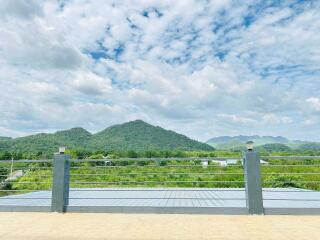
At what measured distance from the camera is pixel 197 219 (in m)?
5.32

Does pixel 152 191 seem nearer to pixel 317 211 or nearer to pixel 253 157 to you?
pixel 253 157

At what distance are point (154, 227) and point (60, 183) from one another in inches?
102

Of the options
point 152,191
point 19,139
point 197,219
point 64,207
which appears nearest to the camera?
point 197,219

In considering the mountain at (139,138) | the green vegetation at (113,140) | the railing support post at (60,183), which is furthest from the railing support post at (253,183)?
the mountain at (139,138)

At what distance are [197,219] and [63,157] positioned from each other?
124 inches

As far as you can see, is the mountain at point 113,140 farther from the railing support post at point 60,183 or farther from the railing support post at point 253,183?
the railing support post at point 253,183

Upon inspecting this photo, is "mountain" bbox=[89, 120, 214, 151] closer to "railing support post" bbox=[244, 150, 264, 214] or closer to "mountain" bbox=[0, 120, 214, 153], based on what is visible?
"mountain" bbox=[0, 120, 214, 153]

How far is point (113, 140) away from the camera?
9944 centimetres

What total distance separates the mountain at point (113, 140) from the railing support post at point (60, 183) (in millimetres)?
65262

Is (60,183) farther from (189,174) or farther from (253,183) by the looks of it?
(253,183)

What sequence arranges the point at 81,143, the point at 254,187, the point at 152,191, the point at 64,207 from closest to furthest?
the point at 254,187 → the point at 64,207 → the point at 152,191 → the point at 81,143

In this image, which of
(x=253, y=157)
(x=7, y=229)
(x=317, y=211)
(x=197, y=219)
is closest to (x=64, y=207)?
(x=7, y=229)

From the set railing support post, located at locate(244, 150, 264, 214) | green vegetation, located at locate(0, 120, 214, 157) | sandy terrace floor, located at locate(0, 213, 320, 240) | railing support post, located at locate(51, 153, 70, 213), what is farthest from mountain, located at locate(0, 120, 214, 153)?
railing support post, located at locate(244, 150, 264, 214)

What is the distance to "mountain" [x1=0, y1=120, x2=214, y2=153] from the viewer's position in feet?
251
